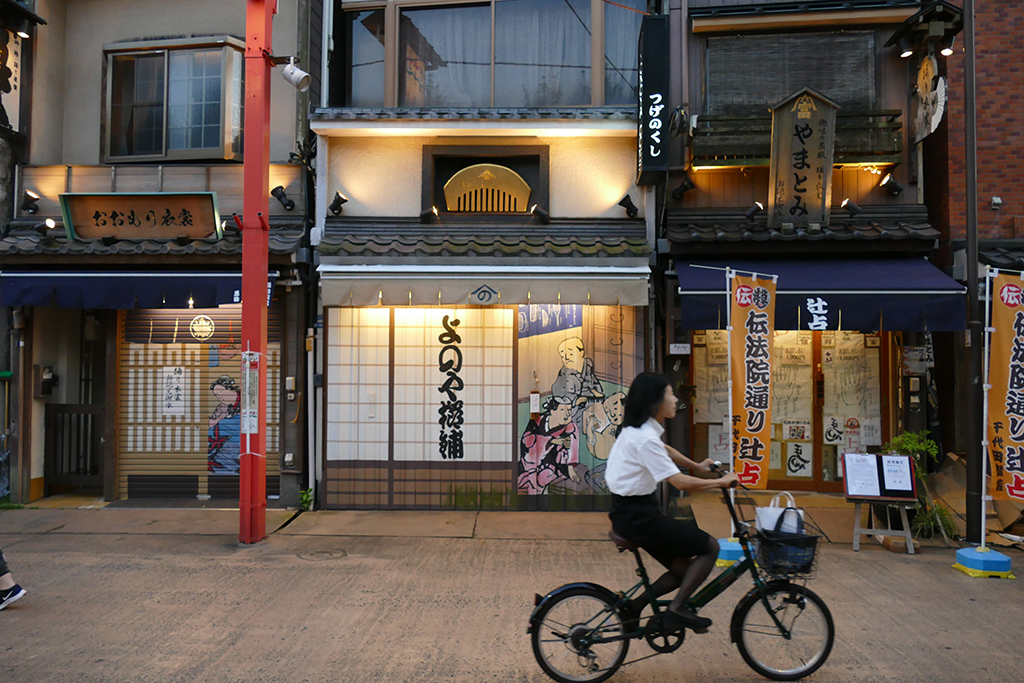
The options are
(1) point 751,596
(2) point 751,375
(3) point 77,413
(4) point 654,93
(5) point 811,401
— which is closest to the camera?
(1) point 751,596

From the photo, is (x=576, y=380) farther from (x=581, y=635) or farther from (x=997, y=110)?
(x=997, y=110)

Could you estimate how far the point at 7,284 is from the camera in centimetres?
891

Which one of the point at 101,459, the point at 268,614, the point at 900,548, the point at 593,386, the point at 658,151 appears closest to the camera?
the point at 268,614

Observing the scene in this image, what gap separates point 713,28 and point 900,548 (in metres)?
7.24

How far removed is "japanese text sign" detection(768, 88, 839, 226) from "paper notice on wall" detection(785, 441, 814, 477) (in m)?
3.35

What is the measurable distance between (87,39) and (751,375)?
11.0m

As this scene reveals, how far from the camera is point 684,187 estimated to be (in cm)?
938

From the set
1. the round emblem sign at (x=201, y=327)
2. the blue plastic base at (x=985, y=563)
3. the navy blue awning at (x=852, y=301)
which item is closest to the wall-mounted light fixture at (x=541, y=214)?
the navy blue awning at (x=852, y=301)

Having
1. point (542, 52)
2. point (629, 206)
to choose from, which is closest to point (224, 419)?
point (629, 206)

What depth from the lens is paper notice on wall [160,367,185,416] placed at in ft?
32.4

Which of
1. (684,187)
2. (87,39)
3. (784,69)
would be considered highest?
(87,39)

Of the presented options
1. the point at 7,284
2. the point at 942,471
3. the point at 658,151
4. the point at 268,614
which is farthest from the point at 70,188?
the point at 942,471

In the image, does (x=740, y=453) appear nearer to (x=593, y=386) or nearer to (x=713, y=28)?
(x=593, y=386)

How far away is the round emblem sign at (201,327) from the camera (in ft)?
32.4
